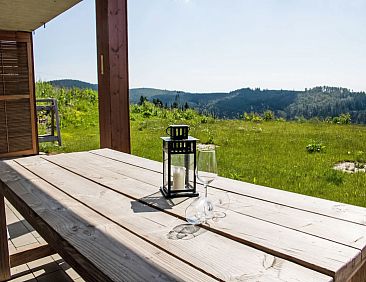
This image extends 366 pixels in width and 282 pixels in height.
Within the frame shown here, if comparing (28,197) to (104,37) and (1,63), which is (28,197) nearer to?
(104,37)

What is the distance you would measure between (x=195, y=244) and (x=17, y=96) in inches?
155

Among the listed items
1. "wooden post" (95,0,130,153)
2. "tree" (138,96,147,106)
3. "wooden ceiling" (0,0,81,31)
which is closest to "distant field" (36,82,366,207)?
"tree" (138,96,147,106)

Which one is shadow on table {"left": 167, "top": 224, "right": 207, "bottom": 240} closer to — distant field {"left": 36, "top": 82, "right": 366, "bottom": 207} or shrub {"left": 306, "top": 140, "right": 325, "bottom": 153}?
distant field {"left": 36, "top": 82, "right": 366, "bottom": 207}

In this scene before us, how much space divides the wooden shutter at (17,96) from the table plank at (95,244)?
3300mm

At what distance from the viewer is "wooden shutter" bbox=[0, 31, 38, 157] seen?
3996 mm

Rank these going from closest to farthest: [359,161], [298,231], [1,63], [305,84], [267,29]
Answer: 1. [298,231]
2. [359,161]
3. [305,84]
4. [267,29]
5. [1,63]

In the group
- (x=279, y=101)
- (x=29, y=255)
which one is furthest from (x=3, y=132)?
(x=279, y=101)

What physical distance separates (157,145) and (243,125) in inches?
35.4

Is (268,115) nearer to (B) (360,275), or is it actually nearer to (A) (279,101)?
(A) (279,101)

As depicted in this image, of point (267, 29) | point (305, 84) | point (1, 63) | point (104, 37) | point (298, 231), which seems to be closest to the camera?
point (298, 231)

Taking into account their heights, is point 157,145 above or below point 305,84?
below

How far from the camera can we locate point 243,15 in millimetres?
3371

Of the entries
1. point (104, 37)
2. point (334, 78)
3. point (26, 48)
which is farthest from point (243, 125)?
point (26, 48)

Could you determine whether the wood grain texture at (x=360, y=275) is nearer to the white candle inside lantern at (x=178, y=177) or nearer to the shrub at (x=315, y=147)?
the white candle inside lantern at (x=178, y=177)
